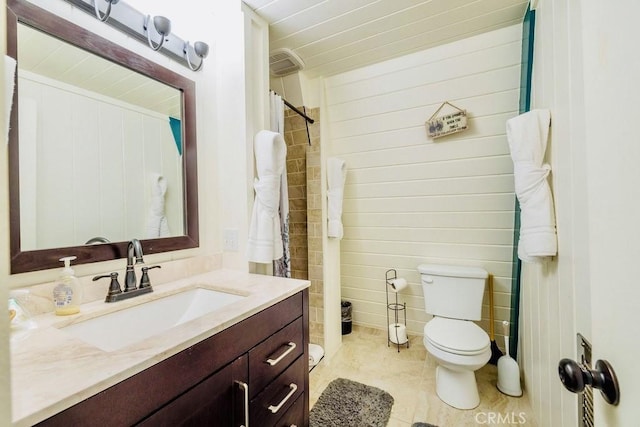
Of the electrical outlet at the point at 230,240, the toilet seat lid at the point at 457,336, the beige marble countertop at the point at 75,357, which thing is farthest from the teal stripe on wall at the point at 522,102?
the electrical outlet at the point at 230,240

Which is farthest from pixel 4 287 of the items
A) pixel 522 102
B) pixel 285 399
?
pixel 522 102

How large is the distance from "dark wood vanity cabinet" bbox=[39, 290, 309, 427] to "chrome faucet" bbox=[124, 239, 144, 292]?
21.7 inches

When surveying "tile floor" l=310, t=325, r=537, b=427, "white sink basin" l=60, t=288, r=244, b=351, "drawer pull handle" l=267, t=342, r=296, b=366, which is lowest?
"tile floor" l=310, t=325, r=537, b=427

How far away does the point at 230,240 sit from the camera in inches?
60.0

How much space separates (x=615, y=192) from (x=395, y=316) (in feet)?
7.22

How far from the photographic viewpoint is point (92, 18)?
1.06 metres

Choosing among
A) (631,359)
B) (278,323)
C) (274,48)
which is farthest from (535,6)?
(278,323)

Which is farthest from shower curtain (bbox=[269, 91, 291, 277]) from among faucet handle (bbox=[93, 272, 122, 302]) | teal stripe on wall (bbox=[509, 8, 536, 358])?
teal stripe on wall (bbox=[509, 8, 536, 358])

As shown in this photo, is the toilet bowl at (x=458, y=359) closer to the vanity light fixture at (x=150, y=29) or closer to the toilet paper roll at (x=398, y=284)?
the toilet paper roll at (x=398, y=284)

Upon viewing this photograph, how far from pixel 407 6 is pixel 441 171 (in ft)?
3.84

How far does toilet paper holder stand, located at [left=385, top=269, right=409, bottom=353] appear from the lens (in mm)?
2219

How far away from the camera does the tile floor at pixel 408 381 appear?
1501 mm

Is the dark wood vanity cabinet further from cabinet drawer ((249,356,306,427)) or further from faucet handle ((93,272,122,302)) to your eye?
faucet handle ((93,272,122,302))

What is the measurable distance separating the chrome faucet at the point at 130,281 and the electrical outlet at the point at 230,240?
456 millimetres
